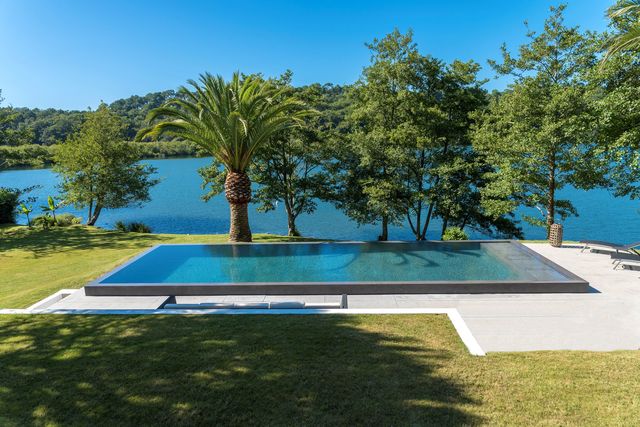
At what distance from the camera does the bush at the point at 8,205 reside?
22.3 metres

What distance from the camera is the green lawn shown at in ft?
14.3

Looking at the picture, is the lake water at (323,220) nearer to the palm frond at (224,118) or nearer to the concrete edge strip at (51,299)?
the palm frond at (224,118)

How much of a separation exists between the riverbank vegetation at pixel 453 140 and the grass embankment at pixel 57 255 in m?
4.11

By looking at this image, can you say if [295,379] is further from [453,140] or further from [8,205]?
[8,205]

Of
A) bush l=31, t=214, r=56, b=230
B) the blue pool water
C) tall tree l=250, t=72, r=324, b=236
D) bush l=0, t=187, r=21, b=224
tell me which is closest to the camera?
the blue pool water

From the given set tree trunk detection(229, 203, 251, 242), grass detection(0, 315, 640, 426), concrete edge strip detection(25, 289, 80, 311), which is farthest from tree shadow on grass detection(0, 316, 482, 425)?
tree trunk detection(229, 203, 251, 242)

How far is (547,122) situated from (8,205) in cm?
2709

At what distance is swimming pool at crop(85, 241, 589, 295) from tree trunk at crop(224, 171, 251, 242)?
1.73 m

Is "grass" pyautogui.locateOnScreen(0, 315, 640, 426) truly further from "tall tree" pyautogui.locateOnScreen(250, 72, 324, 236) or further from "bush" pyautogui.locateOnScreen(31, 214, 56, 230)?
"bush" pyautogui.locateOnScreen(31, 214, 56, 230)

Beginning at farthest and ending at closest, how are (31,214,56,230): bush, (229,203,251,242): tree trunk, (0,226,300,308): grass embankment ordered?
1. (31,214,56,230): bush
2. (229,203,251,242): tree trunk
3. (0,226,300,308): grass embankment

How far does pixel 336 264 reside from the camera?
38.4ft

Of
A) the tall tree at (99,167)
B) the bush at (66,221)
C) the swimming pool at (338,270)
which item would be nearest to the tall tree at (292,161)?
the swimming pool at (338,270)

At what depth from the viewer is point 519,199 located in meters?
17.7

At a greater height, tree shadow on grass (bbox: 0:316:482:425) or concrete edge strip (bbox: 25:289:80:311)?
tree shadow on grass (bbox: 0:316:482:425)
